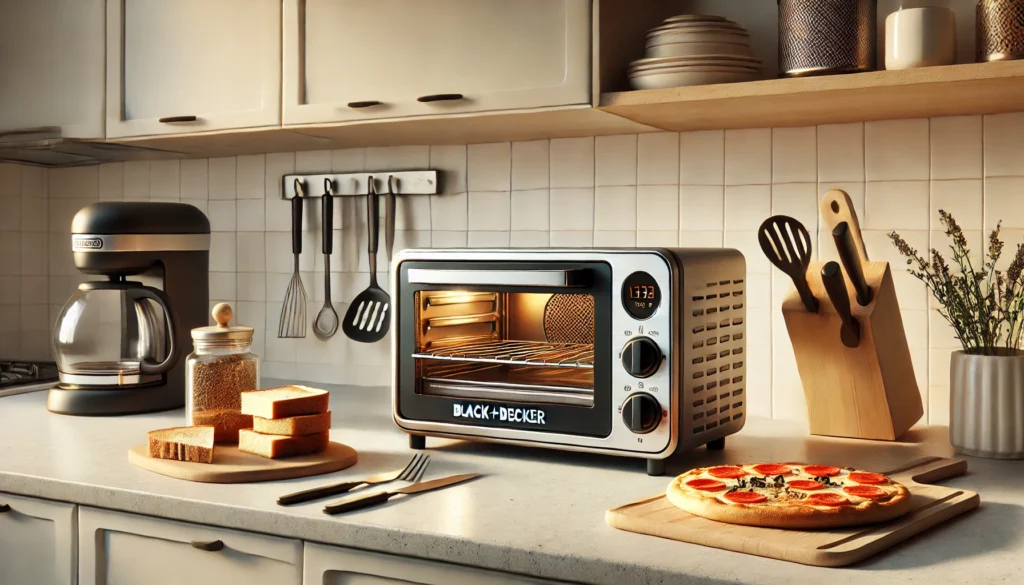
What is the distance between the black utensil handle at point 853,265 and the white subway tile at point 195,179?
1.46 m

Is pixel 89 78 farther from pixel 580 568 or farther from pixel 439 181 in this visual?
pixel 580 568

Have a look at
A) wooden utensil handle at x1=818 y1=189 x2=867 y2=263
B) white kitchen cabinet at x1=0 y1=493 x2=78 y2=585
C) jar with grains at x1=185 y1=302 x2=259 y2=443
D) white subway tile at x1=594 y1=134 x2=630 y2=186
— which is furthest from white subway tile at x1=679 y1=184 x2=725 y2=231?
white kitchen cabinet at x1=0 y1=493 x2=78 y2=585

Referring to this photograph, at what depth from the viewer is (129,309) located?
1948 mm

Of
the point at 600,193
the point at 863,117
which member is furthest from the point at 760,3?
the point at 600,193

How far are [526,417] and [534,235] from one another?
0.62m

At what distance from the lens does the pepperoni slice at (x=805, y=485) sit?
3.55ft

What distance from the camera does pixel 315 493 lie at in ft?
3.88

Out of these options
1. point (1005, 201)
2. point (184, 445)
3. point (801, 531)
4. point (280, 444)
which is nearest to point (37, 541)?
point (184, 445)

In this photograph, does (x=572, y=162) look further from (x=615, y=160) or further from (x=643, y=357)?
(x=643, y=357)

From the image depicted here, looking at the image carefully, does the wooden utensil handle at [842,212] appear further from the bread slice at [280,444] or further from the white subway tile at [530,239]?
the bread slice at [280,444]

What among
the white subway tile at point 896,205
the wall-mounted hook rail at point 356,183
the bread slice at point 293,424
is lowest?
the bread slice at point 293,424

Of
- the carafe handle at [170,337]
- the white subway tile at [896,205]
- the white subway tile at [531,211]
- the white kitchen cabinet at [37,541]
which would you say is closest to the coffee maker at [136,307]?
the carafe handle at [170,337]

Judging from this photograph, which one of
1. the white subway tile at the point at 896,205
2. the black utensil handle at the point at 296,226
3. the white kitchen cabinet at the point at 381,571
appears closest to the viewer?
the white kitchen cabinet at the point at 381,571

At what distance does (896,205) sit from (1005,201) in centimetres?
16
